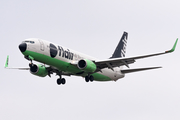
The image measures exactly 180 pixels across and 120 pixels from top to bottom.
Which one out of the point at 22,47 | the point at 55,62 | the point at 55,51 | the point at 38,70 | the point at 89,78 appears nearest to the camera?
the point at 22,47

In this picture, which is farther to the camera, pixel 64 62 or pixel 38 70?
pixel 38 70

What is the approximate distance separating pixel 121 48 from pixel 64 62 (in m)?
15.8

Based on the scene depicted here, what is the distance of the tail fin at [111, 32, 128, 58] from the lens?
5541cm

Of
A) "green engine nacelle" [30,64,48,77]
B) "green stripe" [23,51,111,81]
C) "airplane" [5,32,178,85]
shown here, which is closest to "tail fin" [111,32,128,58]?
"airplane" [5,32,178,85]

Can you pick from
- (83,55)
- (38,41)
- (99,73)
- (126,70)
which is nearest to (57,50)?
(38,41)

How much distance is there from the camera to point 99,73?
49.5m

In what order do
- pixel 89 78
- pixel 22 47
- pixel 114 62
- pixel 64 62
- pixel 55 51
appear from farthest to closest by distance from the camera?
pixel 89 78 → pixel 114 62 → pixel 64 62 → pixel 55 51 → pixel 22 47

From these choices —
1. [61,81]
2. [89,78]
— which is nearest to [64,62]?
[89,78]

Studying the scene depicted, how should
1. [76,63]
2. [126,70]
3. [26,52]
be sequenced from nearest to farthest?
1. [26,52]
2. [76,63]
3. [126,70]

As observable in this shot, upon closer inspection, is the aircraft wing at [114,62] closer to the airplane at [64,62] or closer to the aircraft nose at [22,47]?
the airplane at [64,62]

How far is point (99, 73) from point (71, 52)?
644 cm

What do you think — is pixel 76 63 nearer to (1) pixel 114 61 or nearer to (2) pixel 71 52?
(2) pixel 71 52

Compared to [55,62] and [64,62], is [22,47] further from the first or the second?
[64,62]

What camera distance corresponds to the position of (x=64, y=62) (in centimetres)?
4341
